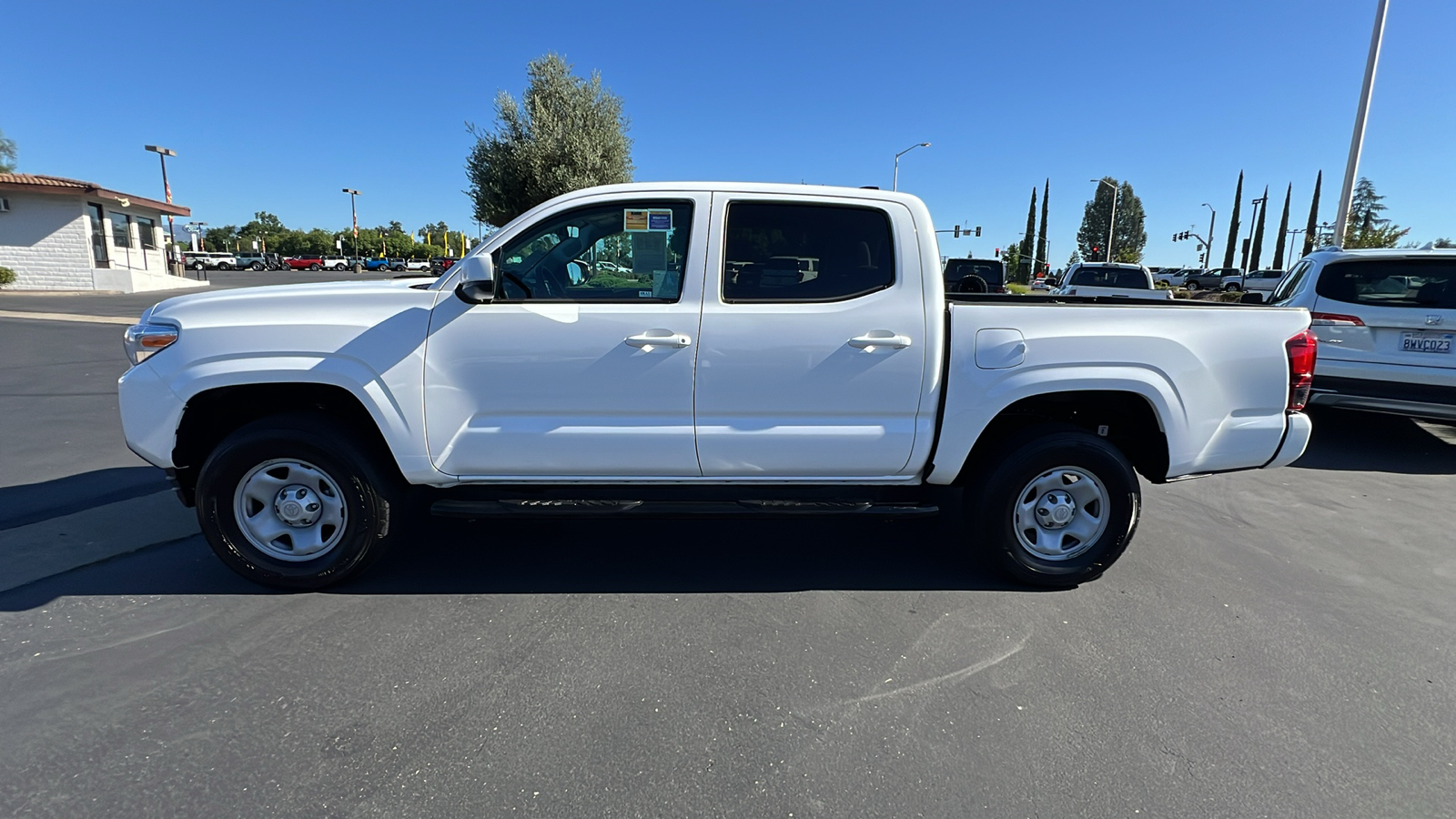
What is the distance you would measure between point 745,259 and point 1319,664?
10.0ft

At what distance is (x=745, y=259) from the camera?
365 cm

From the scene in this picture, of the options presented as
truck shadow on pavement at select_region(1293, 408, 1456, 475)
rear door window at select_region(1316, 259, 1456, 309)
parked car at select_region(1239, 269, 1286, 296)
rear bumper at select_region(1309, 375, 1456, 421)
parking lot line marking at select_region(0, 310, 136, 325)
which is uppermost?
parked car at select_region(1239, 269, 1286, 296)

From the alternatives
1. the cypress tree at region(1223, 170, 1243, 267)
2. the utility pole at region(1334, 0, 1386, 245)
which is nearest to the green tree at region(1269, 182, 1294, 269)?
the cypress tree at region(1223, 170, 1243, 267)

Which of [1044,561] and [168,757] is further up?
[1044,561]

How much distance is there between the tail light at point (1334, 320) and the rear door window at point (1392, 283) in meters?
0.14

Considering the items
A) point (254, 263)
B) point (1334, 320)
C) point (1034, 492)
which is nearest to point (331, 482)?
point (1034, 492)

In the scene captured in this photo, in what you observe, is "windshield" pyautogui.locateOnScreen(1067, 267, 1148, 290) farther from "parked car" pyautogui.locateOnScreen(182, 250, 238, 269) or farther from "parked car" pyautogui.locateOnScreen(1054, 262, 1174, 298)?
"parked car" pyautogui.locateOnScreen(182, 250, 238, 269)

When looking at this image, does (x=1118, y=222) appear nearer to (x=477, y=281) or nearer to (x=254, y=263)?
(x=254, y=263)

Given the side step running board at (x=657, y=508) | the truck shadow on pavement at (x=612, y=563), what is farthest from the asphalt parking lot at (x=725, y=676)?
the side step running board at (x=657, y=508)

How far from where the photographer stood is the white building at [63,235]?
26.0m

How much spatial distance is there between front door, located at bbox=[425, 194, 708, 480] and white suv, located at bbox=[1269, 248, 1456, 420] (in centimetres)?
605

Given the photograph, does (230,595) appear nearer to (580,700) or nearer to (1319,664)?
(580,700)

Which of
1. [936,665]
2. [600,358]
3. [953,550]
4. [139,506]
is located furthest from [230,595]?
[953,550]

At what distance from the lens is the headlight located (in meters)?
3.45
